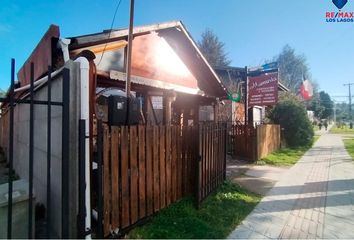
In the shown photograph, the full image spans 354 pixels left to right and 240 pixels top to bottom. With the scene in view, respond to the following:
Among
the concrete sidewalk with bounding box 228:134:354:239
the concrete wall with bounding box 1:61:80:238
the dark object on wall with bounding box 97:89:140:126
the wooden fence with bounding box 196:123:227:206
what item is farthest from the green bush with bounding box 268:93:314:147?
the concrete wall with bounding box 1:61:80:238

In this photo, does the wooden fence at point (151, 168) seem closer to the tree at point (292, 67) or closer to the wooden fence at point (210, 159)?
the wooden fence at point (210, 159)

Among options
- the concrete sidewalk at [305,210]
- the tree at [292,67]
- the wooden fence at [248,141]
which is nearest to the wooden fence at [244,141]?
the wooden fence at [248,141]

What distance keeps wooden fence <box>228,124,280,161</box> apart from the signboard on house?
4.31 feet

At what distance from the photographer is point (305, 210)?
217 inches

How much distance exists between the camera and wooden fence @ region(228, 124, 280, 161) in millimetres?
11164

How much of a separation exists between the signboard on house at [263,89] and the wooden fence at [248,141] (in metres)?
1.31

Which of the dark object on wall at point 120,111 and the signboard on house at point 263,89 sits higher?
the signboard on house at point 263,89

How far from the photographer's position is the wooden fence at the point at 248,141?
1116 cm

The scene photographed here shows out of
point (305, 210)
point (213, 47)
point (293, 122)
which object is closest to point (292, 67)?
point (213, 47)

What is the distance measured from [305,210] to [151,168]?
3.36 meters

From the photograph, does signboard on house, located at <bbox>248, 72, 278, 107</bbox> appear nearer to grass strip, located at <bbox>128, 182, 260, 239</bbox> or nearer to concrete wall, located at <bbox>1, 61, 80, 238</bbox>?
grass strip, located at <bbox>128, 182, 260, 239</bbox>

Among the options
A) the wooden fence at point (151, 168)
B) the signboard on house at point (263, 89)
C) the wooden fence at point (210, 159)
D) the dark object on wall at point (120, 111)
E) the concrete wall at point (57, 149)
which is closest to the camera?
the concrete wall at point (57, 149)

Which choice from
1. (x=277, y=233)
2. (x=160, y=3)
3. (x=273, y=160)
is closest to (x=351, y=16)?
(x=273, y=160)

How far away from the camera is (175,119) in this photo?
1171 cm
